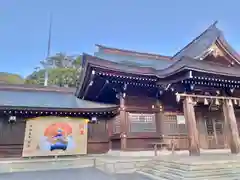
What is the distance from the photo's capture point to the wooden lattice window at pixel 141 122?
915 centimetres

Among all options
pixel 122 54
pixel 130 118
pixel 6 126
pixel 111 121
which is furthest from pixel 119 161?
pixel 122 54

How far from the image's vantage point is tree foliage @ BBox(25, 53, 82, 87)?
3073 centimetres

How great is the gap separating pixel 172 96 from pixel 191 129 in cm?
244

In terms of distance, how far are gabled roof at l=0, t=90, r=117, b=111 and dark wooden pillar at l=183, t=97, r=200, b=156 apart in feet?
12.0

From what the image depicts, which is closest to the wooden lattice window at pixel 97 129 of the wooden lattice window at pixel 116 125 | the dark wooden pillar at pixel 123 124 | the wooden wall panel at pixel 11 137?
the wooden lattice window at pixel 116 125

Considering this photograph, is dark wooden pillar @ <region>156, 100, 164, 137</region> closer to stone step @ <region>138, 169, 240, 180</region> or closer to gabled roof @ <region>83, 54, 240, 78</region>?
gabled roof @ <region>83, 54, 240, 78</region>

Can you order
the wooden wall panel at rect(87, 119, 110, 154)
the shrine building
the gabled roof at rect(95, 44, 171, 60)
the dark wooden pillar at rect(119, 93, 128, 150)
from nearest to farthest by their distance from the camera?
the shrine building, the dark wooden pillar at rect(119, 93, 128, 150), the wooden wall panel at rect(87, 119, 110, 154), the gabled roof at rect(95, 44, 171, 60)

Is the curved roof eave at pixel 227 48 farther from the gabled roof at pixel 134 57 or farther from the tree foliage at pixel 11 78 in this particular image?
the tree foliage at pixel 11 78

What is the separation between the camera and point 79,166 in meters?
9.31

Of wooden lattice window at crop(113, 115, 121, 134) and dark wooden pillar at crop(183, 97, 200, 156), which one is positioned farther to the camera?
Answer: wooden lattice window at crop(113, 115, 121, 134)

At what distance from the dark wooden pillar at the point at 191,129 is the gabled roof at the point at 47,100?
3.66 m

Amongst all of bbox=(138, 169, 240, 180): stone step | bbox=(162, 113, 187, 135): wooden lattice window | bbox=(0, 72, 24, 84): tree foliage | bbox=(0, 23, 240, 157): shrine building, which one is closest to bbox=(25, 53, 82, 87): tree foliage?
bbox=(0, 72, 24, 84): tree foliage

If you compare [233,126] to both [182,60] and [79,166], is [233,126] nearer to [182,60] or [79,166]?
[182,60]

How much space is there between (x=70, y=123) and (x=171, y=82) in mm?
5443
